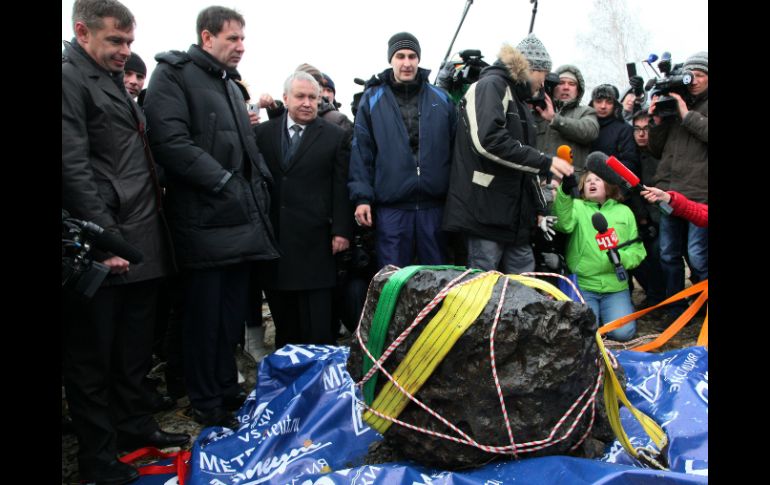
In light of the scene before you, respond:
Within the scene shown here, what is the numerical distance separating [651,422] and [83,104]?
2.71 meters

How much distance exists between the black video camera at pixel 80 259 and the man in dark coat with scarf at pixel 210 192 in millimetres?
751

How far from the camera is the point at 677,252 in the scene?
478 centimetres

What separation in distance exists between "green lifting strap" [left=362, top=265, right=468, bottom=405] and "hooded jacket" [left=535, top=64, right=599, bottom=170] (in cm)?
323

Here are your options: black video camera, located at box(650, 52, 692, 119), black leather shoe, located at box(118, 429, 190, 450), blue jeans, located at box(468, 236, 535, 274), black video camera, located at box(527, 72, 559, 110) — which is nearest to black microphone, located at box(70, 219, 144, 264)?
black leather shoe, located at box(118, 429, 190, 450)

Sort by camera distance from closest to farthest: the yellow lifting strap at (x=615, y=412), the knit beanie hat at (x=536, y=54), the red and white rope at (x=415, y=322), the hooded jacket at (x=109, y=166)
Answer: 1. the red and white rope at (x=415, y=322)
2. the yellow lifting strap at (x=615, y=412)
3. the hooded jacket at (x=109, y=166)
4. the knit beanie hat at (x=536, y=54)

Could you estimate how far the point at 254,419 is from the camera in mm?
2891

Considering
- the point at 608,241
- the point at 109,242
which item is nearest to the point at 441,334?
the point at 109,242

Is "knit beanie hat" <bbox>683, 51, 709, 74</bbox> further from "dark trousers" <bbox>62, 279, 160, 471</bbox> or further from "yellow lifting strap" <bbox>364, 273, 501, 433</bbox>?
"dark trousers" <bbox>62, 279, 160, 471</bbox>

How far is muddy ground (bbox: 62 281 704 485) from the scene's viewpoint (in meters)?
2.75

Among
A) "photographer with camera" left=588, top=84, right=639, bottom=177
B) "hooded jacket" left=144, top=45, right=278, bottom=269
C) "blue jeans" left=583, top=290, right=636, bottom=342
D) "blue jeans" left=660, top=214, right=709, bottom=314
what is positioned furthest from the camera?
"photographer with camera" left=588, top=84, right=639, bottom=177

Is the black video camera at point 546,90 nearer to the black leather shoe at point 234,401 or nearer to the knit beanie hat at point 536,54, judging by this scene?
the knit beanie hat at point 536,54

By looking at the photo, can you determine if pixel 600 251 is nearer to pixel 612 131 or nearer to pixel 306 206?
pixel 612 131

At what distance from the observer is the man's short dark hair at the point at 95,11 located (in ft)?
8.21

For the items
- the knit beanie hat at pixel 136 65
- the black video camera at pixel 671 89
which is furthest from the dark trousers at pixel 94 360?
the black video camera at pixel 671 89
